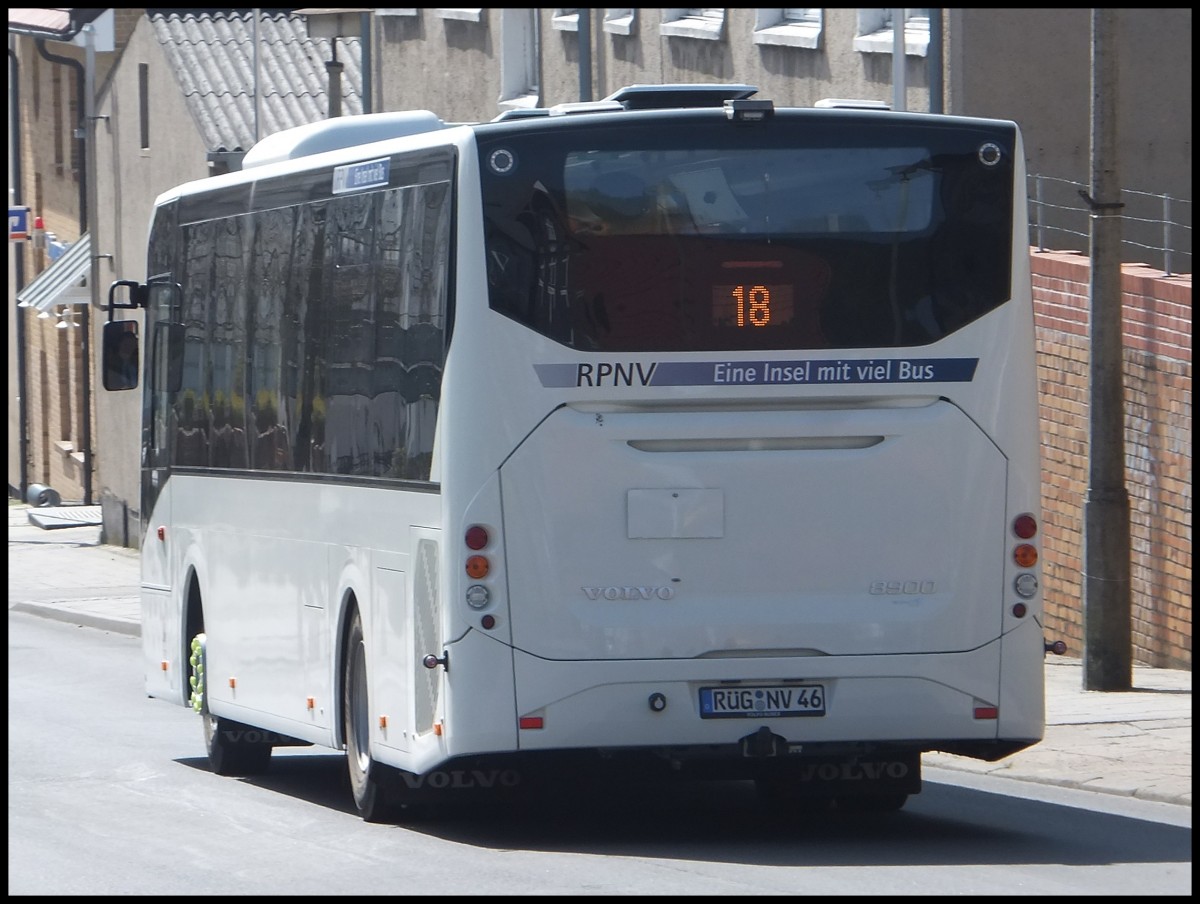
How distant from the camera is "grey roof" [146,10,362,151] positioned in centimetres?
3728

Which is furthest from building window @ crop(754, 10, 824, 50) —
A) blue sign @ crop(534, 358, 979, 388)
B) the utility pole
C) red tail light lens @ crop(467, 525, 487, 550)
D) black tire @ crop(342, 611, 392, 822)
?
red tail light lens @ crop(467, 525, 487, 550)

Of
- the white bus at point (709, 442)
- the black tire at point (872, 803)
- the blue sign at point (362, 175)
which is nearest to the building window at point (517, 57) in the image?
the blue sign at point (362, 175)

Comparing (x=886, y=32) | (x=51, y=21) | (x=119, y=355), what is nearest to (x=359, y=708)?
(x=119, y=355)

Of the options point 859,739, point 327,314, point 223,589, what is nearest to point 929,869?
point 859,739

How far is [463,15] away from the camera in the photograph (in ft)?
103

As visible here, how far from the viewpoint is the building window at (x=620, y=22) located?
2680 cm

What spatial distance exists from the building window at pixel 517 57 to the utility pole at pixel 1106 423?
14.2m

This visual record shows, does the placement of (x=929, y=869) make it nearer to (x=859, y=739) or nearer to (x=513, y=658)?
(x=859, y=739)

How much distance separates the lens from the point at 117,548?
37562mm

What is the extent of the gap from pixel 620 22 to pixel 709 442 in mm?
16742

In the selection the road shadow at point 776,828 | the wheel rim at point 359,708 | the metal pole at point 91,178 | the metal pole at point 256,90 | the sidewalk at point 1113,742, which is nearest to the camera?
the road shadow at point 776,828

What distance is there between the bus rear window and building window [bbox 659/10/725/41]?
14141 millimetres

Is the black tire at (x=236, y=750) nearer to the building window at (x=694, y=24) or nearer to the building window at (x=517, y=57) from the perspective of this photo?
the building window at (x=694, y=24)

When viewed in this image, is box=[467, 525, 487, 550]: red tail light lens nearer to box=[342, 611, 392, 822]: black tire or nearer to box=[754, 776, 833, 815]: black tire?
box=[342, 611, 392, 822]: black tire
